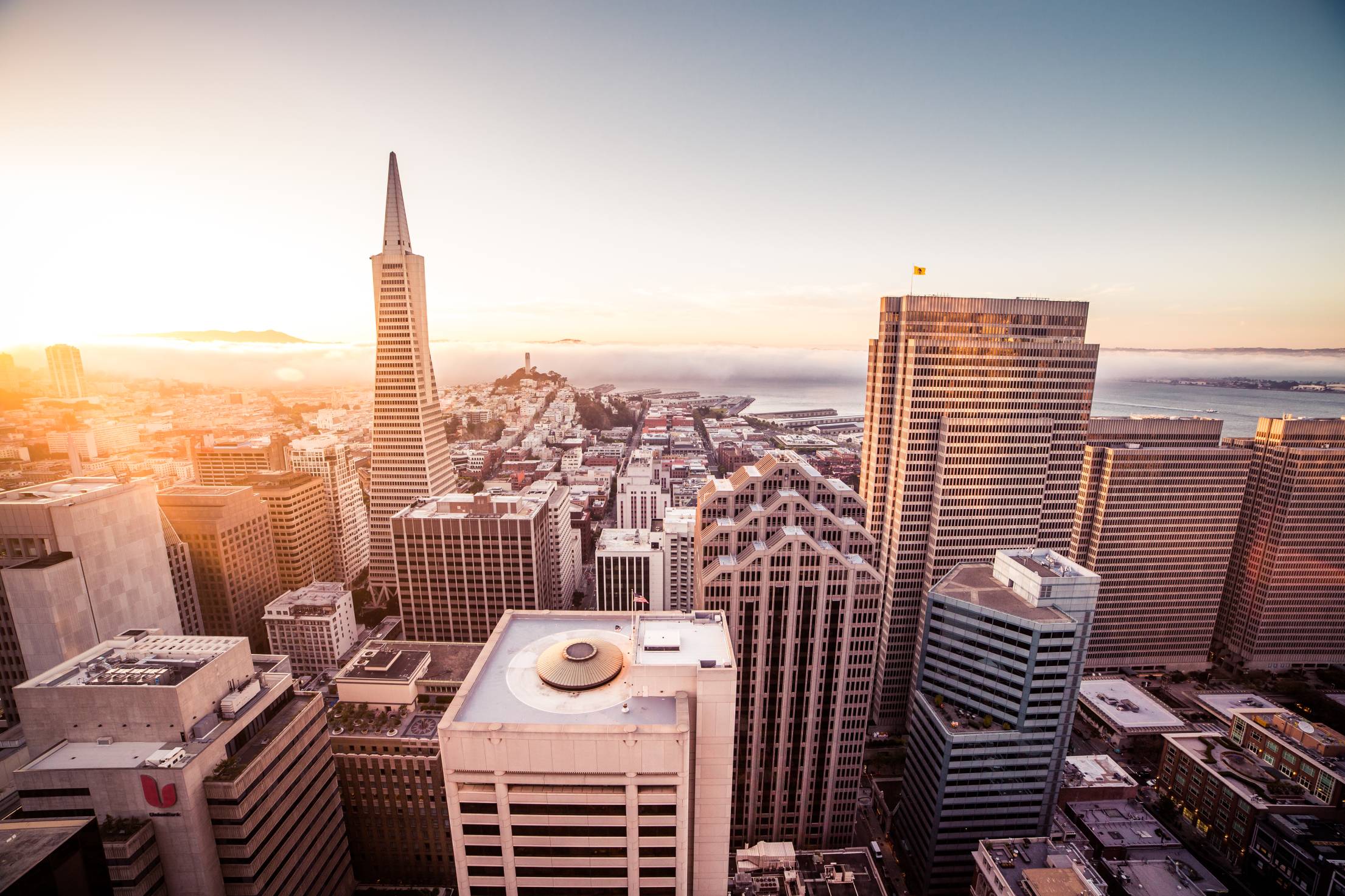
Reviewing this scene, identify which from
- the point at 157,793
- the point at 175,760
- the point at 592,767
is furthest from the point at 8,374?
the point at 592,767

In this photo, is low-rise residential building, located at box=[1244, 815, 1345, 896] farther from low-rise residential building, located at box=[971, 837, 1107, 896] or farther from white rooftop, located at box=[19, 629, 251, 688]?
white rooftop, located at box=[19, 629, 251, 688]

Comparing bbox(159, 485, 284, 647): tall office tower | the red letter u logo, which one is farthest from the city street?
bbox(159, 485, 284, 647): tall office tower

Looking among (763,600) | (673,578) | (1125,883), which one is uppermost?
(763,600)

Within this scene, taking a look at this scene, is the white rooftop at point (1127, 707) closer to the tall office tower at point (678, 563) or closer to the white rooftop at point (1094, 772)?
the white rooftop at point (1094, 772)

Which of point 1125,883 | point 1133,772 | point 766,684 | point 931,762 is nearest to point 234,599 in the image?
point 766,684

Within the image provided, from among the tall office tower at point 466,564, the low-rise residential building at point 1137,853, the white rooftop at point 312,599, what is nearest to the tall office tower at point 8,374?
the white rooftop at point 312,599

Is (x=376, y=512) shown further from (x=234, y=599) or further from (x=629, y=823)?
(x=629, y=823)

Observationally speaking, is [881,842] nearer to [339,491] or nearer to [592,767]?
[592,767]
